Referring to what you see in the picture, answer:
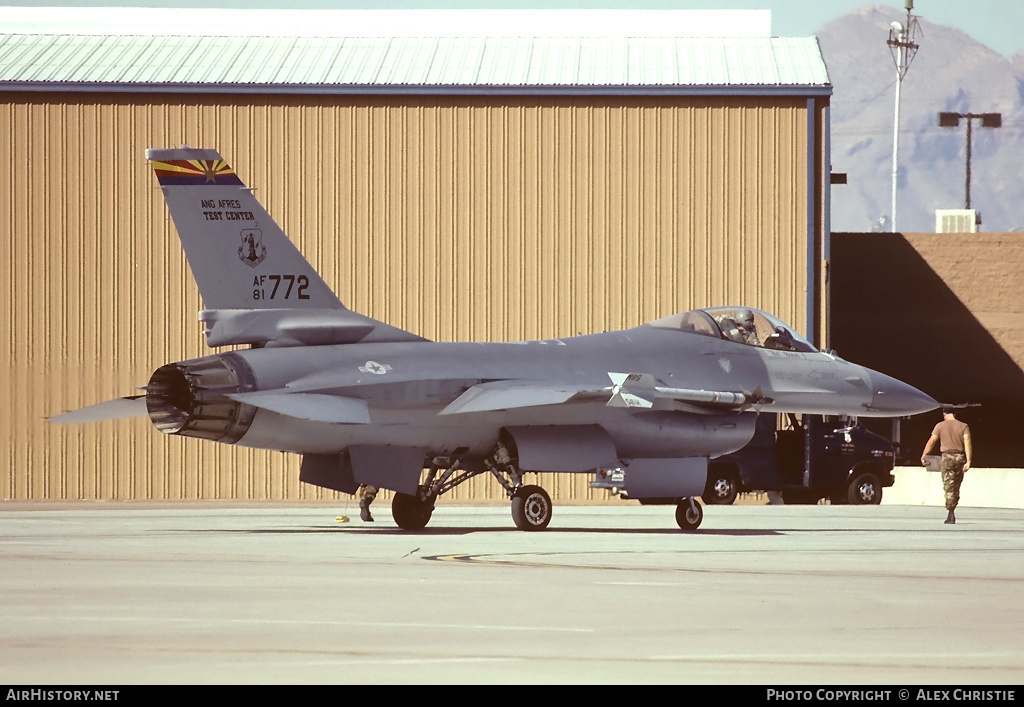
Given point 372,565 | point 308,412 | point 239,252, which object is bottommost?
point 372,565

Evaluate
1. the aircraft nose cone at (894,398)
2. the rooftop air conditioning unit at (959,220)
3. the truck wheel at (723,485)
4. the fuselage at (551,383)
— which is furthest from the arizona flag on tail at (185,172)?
the rooftop air conditioning unit at (959,220)

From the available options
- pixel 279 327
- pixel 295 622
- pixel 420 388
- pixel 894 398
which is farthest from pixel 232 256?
pixel 894 398

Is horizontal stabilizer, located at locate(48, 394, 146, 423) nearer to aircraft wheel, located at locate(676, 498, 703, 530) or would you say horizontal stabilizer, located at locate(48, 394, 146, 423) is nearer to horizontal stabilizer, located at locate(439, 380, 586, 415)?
horizontal stabilizer, located at locate(439, 380, 586, 415)

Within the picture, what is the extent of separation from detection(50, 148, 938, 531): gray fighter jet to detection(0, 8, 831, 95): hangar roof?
1409 cm

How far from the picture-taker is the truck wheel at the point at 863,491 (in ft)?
105

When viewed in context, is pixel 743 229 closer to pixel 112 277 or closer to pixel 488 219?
pixel 488 219

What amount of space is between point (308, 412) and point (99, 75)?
19.3m

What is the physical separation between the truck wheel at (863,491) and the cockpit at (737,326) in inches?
448

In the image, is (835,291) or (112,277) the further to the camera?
(835,291)

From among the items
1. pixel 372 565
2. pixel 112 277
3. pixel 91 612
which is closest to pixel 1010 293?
pixel 112 277

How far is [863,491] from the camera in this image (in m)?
32.0

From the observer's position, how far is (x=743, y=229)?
3344 cm

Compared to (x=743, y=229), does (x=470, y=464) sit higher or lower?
lower

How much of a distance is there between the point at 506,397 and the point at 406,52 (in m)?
19.0
